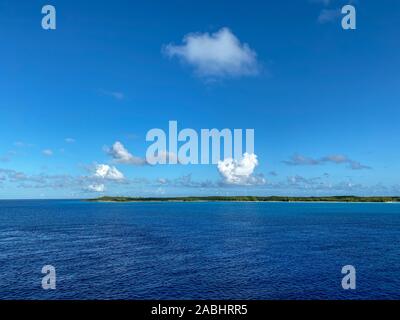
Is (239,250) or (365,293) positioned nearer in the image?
(365,293)

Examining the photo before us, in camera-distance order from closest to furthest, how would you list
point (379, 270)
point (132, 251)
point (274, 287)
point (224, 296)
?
point (224, 296)
point (274, 287)
point (379, 270)
point (132, 251)

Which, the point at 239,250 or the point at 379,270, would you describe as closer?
the point at 379,270

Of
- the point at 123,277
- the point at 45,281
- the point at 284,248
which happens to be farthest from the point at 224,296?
the point at 284,248
